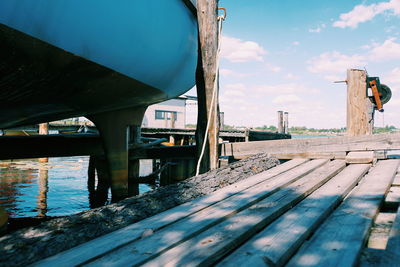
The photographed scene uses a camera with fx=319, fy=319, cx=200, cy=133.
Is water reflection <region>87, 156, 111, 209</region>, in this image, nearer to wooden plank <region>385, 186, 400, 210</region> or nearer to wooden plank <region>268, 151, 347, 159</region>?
wooden plank <region>268, 151, 347, 159</region>

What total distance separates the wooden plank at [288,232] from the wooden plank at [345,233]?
46 mm

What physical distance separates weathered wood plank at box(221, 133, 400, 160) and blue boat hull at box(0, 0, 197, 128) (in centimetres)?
188

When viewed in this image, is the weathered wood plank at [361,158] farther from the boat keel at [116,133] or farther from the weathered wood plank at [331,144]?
the boat keel at [116,133]

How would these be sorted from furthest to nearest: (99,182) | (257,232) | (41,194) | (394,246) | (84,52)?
(99,182) → (41,194) → (84,52) → (257,232) → (394,246)

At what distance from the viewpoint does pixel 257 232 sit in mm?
1789

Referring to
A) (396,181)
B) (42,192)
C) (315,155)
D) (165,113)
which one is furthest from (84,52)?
(165,113)

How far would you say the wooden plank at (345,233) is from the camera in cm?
141

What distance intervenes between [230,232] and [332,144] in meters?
3.34

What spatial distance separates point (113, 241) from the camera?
1567mm

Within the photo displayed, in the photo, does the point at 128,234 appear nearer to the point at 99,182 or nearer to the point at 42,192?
the point at 42,192

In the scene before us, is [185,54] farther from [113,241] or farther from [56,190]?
[56,190]

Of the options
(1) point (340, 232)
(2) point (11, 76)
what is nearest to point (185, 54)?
(2) point (11, 76)

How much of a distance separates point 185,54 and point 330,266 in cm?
413

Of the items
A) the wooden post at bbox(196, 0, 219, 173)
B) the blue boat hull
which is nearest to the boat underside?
the blue boat hull
